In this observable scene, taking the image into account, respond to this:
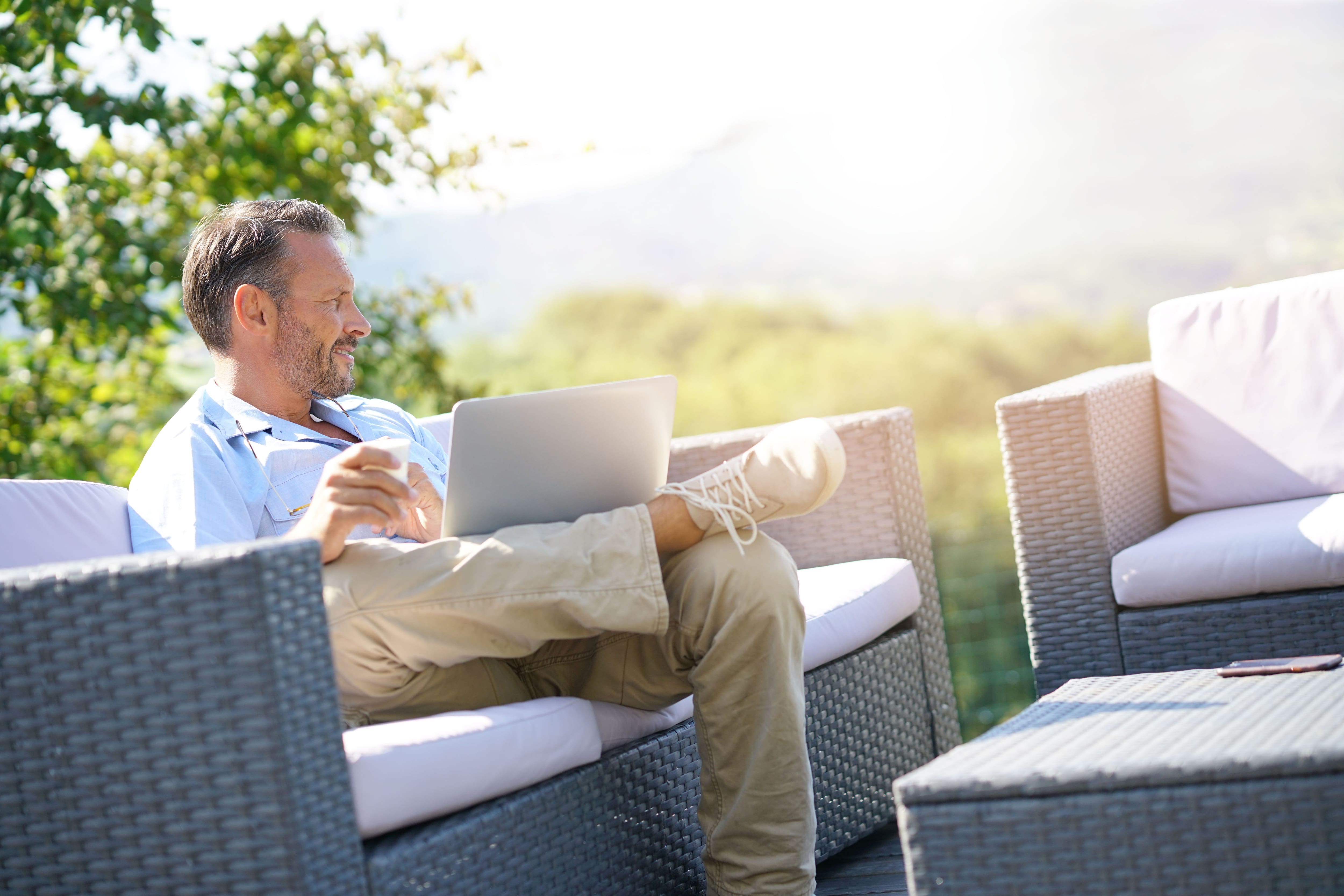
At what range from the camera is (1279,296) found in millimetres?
2758

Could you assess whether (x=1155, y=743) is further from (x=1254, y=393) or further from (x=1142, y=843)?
(x=1254, y=393)

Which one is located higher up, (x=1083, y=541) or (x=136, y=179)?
(x=136, y=179)

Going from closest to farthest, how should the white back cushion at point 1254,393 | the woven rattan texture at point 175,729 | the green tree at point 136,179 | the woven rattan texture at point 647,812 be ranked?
the woven rattan texture at point 175,729
the woven rattan texture at point 647,812
the white back cushion at point 1254,393
the green tree at point 136,179

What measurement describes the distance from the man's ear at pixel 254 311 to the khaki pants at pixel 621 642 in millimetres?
703

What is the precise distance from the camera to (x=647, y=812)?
1.82m

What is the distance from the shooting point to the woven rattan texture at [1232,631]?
2.29 meters

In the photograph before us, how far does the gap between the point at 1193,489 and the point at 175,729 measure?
89.2 inches

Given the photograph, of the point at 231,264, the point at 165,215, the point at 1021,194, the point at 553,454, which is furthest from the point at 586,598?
the point at 1021,194

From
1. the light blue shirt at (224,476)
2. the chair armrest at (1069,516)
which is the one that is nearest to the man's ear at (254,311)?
the light blue shirt at (224,476)

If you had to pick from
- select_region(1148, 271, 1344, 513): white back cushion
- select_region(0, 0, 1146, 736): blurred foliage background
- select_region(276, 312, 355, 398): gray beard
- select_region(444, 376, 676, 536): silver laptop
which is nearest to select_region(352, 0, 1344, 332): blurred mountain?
select_region(0, 0, 1146, 736): blurred foliage background

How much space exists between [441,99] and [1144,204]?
9.67m

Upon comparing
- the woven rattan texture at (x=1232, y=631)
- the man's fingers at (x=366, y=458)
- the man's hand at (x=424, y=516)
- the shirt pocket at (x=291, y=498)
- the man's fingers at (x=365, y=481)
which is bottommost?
the woven rattan texture at (x=1232, y=631)

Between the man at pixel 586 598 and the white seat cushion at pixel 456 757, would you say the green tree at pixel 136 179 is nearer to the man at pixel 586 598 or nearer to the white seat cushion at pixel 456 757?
the man at pixel 586 598

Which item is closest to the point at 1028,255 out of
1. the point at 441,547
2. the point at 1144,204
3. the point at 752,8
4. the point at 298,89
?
the point at 1144,204
